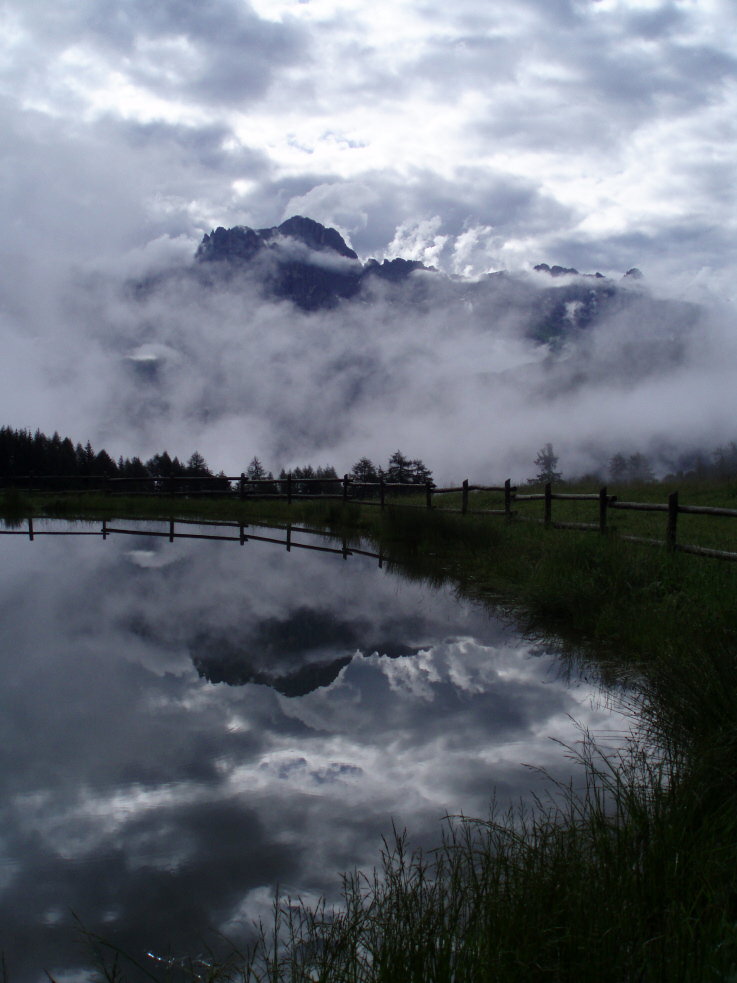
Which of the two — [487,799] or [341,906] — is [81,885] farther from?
[487,799]

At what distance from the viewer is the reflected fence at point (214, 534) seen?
13.6 metres

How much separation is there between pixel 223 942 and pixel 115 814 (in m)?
1.11

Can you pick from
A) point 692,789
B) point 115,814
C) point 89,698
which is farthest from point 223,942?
point 89,698

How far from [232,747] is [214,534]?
12940 mm

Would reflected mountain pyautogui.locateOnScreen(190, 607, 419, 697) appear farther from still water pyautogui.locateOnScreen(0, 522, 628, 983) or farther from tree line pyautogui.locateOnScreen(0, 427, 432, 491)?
tree line pyautogui.locateOnScreen(0, 427, 432, 491)

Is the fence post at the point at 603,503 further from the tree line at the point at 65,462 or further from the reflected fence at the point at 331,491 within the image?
the tree line at the point at 65,462

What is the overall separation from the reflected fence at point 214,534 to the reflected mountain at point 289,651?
559 cm

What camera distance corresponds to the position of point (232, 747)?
3879 millimetres

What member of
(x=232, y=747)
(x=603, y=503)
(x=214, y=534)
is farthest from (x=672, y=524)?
(x=214, y=534)

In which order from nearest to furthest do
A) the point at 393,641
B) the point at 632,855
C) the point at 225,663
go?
Result: the point at 632,855
the point at 225,663
the point at 393,641

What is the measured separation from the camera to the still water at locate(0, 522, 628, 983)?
2559 millimetres

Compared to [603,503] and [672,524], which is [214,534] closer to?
[603,503]

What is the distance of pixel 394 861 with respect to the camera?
8.80 feet

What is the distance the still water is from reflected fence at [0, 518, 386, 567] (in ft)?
19.1
